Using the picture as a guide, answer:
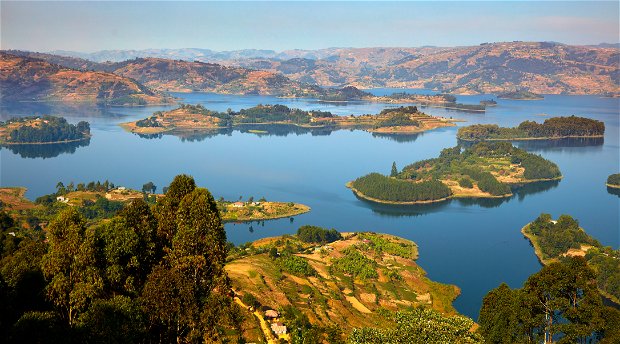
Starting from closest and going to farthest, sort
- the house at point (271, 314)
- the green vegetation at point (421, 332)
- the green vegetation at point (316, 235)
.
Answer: the green vegetation at point (421, 332) → the house at point (271, 314) → the green vegetation at point (316, 235)

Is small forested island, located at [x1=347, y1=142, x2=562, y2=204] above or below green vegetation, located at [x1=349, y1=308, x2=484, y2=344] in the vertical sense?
below

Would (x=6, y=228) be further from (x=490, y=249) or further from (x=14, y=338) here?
(x=490, y=249)

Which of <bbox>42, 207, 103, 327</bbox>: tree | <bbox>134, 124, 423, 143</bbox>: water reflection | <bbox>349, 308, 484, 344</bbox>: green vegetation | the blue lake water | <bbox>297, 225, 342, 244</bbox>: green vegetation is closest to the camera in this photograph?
<bbox>42, 207, 103, 327</bbox>: tree

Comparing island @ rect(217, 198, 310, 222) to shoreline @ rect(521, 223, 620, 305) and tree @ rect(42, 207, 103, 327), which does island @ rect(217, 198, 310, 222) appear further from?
tree @ rect(42, 207, 103, 327)

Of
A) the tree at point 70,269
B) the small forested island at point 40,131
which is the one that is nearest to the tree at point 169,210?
the tree at point 70,269

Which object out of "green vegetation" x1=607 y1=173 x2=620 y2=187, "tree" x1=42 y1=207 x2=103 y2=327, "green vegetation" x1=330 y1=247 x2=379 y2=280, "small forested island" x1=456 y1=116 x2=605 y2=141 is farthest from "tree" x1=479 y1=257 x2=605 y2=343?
"small forested island" x1=456 y1=116 x2=605 y2=141

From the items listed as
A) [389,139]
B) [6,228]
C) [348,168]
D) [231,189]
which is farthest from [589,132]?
[6,228]

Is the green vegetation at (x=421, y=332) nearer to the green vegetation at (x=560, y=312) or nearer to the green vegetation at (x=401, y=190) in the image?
the green vegetation at (x=560, y=312)
